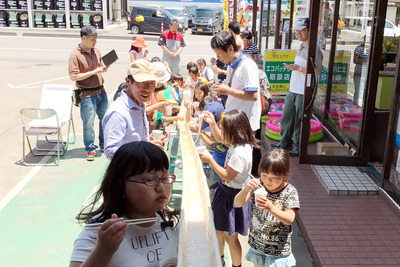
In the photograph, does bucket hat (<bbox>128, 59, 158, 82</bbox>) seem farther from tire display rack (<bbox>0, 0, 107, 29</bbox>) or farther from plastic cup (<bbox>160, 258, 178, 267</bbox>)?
tire display rack (<bbox>0, 0, 107, 29</bbox>)

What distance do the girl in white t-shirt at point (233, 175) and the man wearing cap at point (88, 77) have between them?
361 cm

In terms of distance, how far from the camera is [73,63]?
6.66 m

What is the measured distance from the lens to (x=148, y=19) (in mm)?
27797

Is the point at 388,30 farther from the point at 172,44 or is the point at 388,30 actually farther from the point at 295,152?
the point at 172,44

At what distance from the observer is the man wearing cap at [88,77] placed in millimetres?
6695

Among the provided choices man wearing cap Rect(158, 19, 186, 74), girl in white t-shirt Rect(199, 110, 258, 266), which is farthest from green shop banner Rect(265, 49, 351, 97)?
girl in white t-shirt Rect(199, 110, 258, 266)

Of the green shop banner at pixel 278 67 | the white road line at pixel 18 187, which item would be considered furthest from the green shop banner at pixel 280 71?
the white road line at pixel 18 187

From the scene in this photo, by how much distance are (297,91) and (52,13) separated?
25245mm

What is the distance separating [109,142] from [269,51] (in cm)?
593

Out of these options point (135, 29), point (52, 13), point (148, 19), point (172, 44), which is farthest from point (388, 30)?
point (52, 13)

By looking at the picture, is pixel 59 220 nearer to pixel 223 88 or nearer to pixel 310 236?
pixel 223 88

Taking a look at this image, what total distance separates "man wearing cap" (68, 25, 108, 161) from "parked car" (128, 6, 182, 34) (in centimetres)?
2111

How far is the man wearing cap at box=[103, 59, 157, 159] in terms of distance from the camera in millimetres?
3438

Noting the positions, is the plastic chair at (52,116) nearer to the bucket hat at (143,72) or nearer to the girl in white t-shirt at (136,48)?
the girl in white t-shirt at (136,48)
